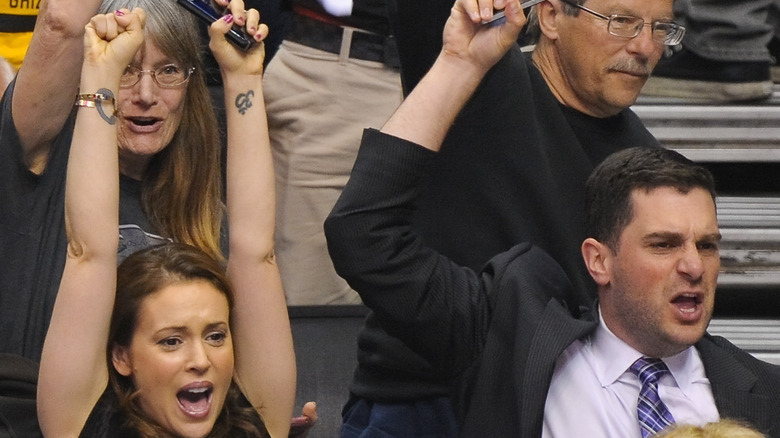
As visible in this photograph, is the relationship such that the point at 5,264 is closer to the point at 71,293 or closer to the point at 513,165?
the point at 71,293

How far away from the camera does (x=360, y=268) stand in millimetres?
2184

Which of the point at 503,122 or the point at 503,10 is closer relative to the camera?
the point at 503,10

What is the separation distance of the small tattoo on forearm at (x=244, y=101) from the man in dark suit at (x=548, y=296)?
0.20m

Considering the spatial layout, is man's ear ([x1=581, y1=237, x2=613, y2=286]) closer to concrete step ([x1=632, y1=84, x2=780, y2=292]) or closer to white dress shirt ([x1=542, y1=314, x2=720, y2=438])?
white dress shirt ([x1=542, y1=314, x2=720, y2=438])

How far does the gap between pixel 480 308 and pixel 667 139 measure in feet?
4.85

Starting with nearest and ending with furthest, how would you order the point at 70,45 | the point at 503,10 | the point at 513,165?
the point at 70,45
the point at 503,10
the point at 513,165

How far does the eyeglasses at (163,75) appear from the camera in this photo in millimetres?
2309

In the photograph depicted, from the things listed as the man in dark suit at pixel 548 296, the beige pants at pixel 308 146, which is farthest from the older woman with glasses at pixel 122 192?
the beige pants at pixel 308 146

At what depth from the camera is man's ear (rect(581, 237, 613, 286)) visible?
229 cm

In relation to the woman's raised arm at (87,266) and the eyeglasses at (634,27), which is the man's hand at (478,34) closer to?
the eyeglasses at (634,27)

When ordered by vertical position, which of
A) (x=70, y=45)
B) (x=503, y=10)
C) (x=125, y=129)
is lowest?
(x=125, y=129)

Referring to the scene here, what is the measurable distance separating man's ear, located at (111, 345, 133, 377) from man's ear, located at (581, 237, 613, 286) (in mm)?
768

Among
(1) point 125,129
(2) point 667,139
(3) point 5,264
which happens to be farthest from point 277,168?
(3) point 5,264

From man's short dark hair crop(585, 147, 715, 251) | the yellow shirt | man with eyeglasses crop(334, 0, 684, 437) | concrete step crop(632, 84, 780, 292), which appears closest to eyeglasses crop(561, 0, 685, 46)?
man with eyeglasses crop(334, 0, 684, 437)
